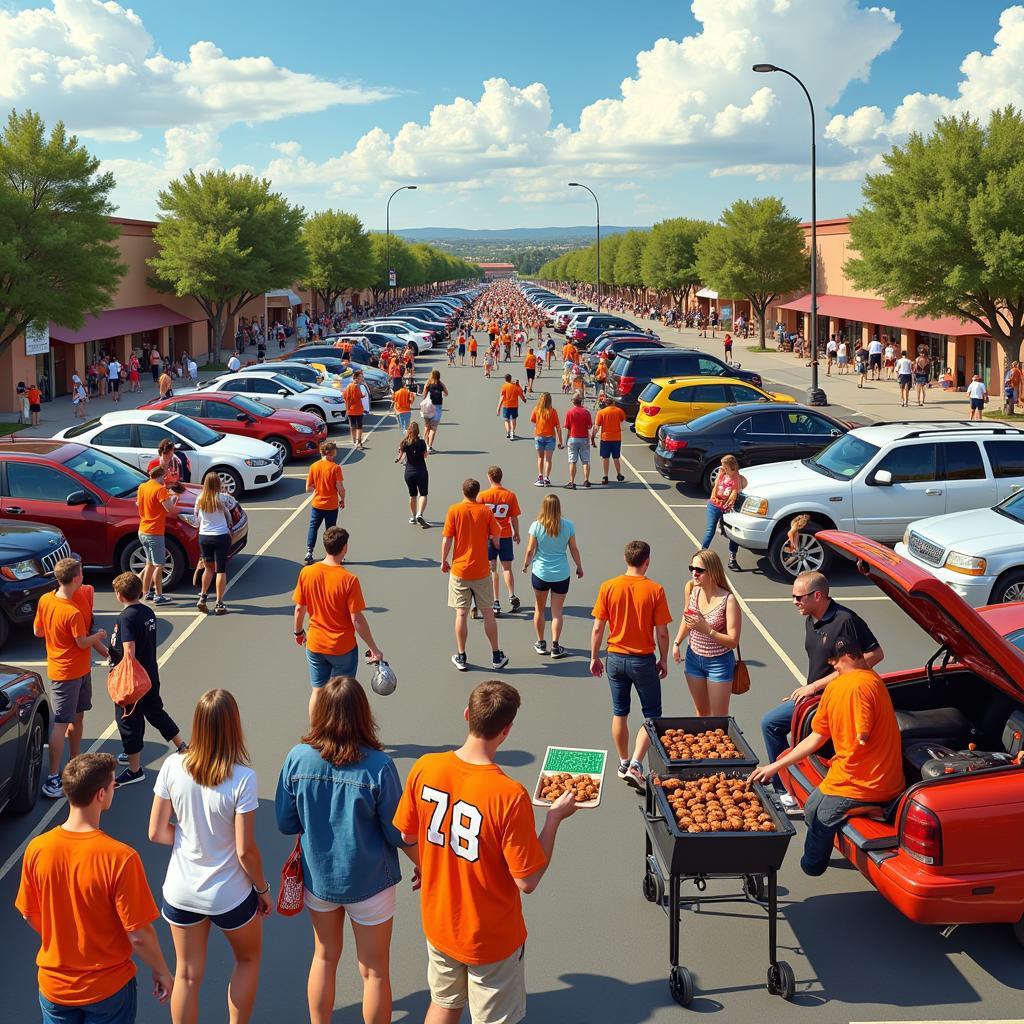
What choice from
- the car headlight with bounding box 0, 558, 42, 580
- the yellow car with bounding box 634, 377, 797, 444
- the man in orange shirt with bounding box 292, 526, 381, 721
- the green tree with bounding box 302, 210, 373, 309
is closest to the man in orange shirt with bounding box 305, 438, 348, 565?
the car headlight with bounding box 0, 558, 42, 580

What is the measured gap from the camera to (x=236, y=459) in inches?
775

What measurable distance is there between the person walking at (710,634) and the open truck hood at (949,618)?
4.03ft

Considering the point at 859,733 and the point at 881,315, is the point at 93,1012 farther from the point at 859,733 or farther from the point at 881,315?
the point at 881,315

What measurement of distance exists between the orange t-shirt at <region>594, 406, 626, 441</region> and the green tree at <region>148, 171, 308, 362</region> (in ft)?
98.6

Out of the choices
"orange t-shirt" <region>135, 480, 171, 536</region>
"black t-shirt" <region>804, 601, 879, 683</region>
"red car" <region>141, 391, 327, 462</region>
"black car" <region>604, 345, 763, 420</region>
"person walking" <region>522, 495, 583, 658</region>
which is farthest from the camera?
"black car" <region>604, 345, 763, 420</region>

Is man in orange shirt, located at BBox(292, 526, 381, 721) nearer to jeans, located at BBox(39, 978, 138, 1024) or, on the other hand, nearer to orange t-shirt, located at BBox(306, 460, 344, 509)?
jeans, located at BBox(39, 978, 138, 1024)

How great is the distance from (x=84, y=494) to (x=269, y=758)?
632 centimetres

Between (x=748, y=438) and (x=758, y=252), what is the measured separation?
126 feet

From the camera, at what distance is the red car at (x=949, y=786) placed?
5820mm

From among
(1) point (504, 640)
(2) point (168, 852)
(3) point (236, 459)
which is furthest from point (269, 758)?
(3) point (236, 459)

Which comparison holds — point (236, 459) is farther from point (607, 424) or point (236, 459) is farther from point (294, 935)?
point (294, 935)

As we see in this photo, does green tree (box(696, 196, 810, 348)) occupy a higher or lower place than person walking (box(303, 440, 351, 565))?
higher

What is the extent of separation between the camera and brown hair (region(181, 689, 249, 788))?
16.4ft

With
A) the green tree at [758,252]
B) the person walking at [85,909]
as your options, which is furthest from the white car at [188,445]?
the green tree at [758,252]
